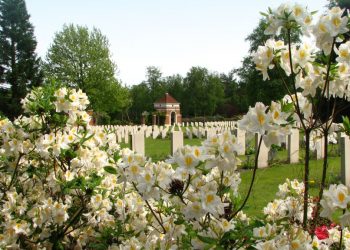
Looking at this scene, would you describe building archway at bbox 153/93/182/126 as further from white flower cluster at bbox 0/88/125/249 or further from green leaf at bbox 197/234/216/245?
green leaf at bbox 197/234/216/245

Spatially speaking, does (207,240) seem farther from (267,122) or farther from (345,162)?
(345,162)

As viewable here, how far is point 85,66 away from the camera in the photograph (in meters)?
41.1

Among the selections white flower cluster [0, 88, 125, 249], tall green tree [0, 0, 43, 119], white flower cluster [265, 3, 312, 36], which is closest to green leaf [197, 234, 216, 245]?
white flower cluster [265, 3, 312, 36]

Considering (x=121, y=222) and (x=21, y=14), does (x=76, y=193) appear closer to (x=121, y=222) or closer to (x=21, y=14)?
(x=121, y=222)

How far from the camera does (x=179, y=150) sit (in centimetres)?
180

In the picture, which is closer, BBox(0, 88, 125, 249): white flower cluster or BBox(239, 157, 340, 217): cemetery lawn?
BBox(0, 88, 125, 249): white flower cluster

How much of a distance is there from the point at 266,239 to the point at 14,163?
2309 millimetres

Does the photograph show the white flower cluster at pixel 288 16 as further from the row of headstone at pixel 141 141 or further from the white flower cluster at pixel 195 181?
the row of headstone at pixel 141 141

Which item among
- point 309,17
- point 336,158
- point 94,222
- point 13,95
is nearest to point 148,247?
point 94,222

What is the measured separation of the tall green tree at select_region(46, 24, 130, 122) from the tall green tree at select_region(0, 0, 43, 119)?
136 inches

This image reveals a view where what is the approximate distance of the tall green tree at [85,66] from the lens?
133 feet

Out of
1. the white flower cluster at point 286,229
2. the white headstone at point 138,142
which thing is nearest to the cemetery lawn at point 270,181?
the white headstone at point 138,142

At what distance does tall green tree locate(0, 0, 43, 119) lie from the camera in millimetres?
35625

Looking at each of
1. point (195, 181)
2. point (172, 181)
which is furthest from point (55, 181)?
point (195, 181)
